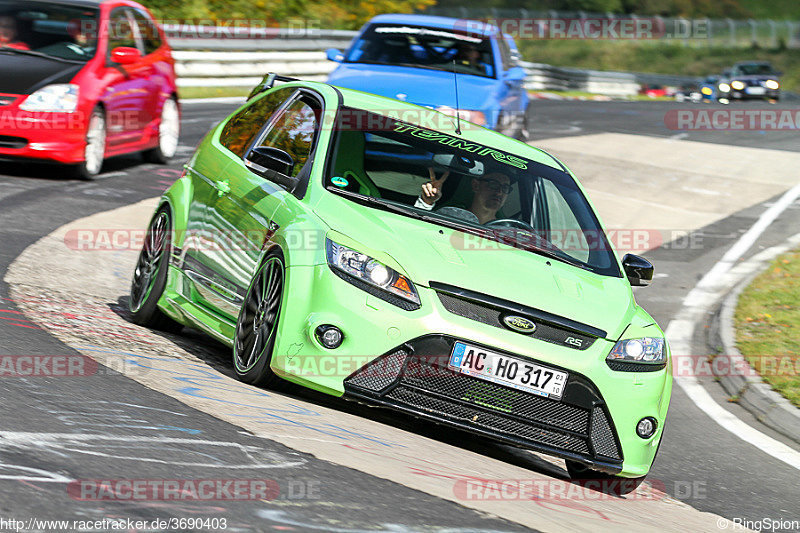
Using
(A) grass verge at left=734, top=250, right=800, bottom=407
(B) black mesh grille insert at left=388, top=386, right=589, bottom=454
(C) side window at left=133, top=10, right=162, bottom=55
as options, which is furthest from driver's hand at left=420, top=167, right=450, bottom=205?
(C) side window at left=133, top=10, right=162, bottom=55

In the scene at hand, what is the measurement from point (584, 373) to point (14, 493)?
2.79m

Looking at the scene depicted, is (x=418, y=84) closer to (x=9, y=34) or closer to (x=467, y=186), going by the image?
(x=9, y=34)

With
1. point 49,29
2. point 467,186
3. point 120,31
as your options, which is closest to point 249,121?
point 467,186

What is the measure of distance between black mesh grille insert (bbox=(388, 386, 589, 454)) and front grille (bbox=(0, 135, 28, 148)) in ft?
25.3

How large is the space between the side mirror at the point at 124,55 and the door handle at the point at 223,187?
6401 mm

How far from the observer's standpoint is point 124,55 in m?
13.1

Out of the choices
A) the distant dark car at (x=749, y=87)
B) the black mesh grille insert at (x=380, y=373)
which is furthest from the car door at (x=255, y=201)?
the distant dark car at (x=749, y=87)

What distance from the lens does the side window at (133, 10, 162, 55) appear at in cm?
1445

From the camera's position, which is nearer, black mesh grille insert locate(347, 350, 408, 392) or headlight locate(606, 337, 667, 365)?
black mesh grille insert locate(347, 350, 408, 392)

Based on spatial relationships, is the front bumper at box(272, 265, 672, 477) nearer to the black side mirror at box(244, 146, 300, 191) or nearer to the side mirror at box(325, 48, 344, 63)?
the black side mirror at box(244, 146, 300, 191)

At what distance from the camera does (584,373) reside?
227 inches

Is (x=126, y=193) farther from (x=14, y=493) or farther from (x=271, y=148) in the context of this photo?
(x=14, y=493)

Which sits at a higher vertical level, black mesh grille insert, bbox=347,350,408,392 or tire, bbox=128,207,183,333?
black mesh grille insert, bbox=347,350,408,392

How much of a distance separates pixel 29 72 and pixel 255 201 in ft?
21.9
